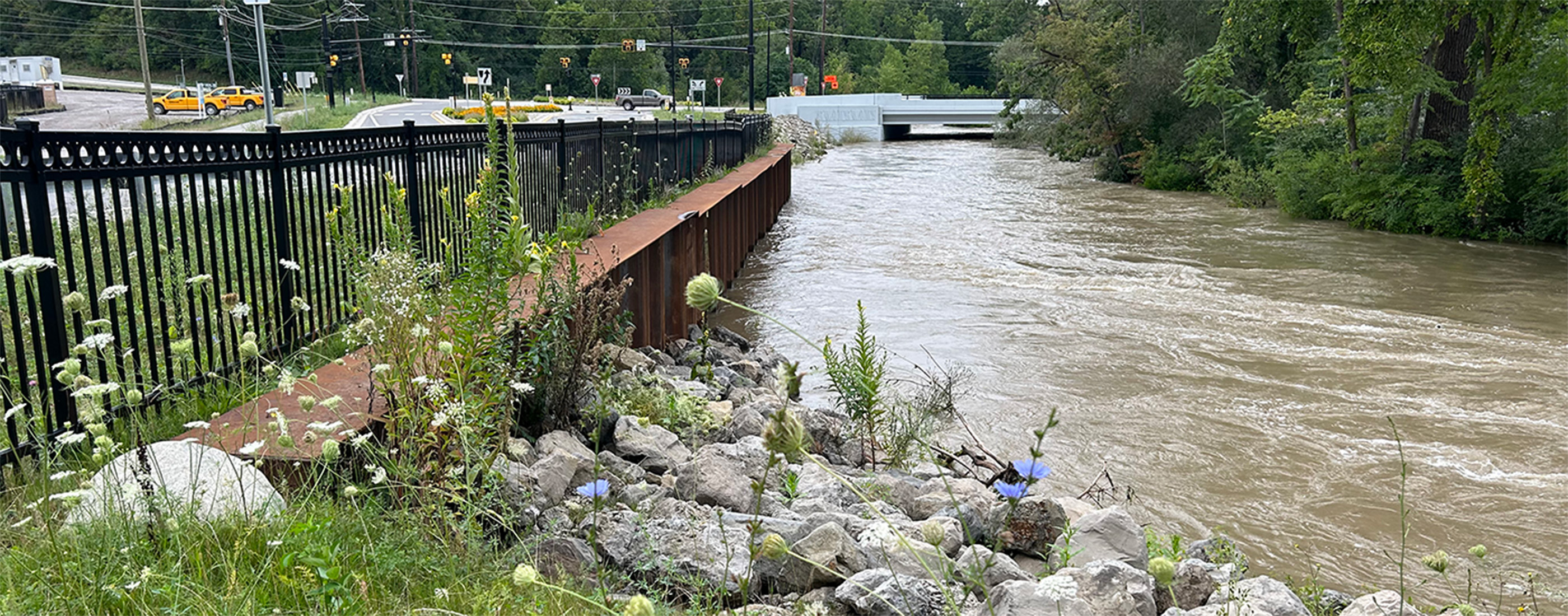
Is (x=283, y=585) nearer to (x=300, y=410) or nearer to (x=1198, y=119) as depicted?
(x=300, y=410)

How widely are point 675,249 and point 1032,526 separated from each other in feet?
18.3

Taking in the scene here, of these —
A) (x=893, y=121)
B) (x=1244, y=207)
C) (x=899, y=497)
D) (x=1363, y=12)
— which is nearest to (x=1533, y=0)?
(x=1363, y=12)

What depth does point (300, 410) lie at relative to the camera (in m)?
4.07

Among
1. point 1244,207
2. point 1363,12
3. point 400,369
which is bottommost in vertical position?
point 1244,207

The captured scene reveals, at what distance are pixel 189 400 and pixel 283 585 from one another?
1958 millimetres

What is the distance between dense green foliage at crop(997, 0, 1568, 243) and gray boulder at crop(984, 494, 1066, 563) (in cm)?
1707

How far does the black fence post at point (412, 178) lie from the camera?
22.0ft

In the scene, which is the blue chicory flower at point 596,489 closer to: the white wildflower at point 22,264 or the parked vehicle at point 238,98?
the white wildflower at point 22,264

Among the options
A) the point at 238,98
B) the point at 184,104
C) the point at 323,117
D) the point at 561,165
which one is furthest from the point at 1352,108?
the point at 238,98

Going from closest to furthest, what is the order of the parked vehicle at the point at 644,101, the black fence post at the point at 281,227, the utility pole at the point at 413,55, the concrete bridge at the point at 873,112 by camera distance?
the black fence post at the point at 281,227, the concrete bridge at the point at 873,112, the parked vehicle at the point at 644,101, the utility pole at the point at 413,55

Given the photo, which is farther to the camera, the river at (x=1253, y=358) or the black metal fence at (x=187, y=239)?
the river at (x=1253, y=358)

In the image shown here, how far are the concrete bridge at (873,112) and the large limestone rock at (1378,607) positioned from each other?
62.2 meters

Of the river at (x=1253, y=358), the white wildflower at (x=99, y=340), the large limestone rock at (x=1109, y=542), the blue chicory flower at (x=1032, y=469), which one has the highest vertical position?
the white wildflower at (x=99, y=340)

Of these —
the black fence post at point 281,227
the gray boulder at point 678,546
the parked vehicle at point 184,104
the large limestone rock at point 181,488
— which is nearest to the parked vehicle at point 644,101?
the parked vehicle at point 184,104
